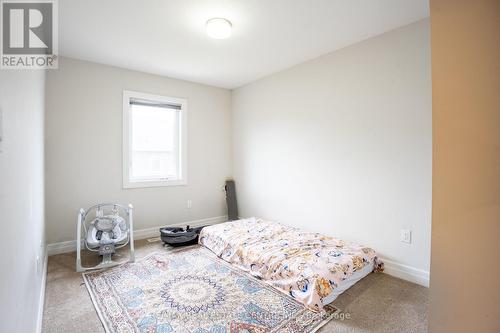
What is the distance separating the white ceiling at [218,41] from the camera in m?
2.06

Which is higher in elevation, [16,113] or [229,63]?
[229,63]

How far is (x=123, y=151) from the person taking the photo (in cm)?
341

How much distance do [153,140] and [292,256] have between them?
265cm

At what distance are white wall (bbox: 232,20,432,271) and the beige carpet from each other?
393mm

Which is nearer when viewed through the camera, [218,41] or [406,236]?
[406,236]

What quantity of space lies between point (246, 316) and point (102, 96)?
3.14 meters

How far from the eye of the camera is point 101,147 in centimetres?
325

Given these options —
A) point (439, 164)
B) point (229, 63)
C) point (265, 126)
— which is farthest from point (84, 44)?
point (439, 164)

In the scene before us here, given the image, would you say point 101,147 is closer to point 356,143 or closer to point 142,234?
point 142,234

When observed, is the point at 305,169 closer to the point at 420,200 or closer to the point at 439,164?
the point at 420,200

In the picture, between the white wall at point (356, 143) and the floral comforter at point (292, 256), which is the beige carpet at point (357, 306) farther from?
the white wall at point (356, 143)

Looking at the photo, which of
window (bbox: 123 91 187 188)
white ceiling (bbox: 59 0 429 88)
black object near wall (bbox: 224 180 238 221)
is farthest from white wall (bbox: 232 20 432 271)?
window (bbox: 123 91 187 188)

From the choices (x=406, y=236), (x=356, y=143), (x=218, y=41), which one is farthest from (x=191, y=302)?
(x=218, y=41)

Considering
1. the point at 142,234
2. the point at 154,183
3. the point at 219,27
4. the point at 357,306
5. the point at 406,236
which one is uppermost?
the point at 219,27
